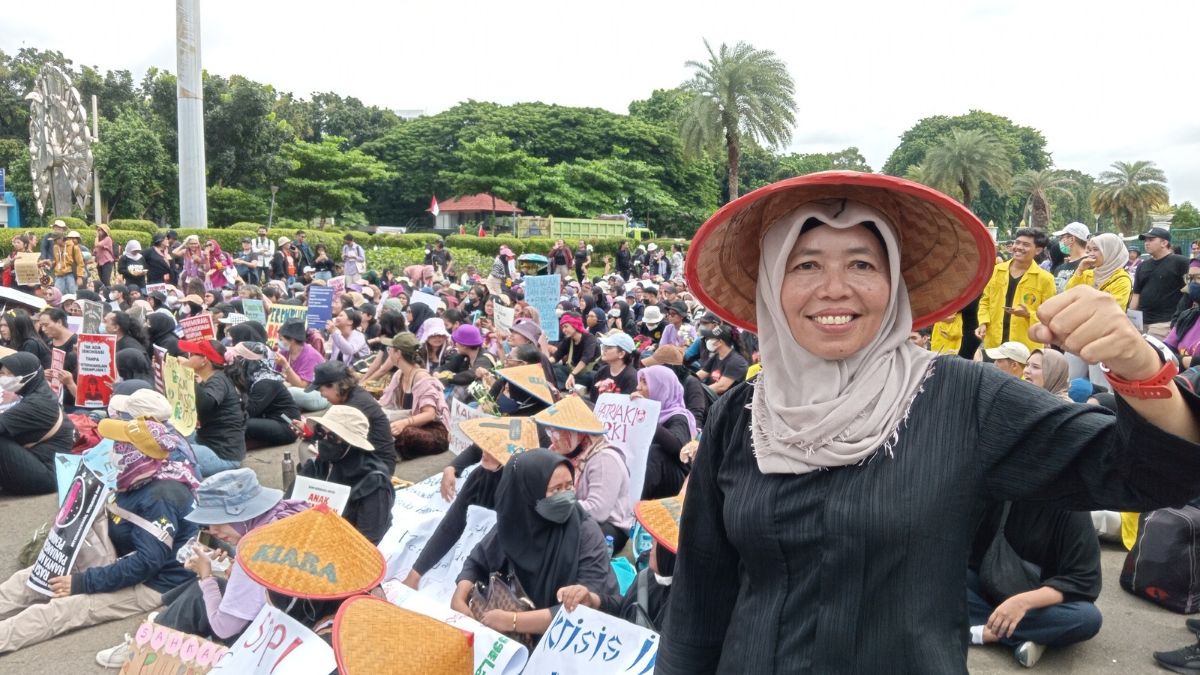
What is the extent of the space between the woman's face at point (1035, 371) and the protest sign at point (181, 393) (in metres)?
5.97

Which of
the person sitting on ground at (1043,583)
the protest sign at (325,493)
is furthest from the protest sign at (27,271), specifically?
the person sitting on ground at (1043,583)

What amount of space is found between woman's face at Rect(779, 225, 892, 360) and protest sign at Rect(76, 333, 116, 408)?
851 centimetres

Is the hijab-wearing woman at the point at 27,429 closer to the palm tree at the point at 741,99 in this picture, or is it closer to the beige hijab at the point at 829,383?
the beige hijab at the point at 829,383

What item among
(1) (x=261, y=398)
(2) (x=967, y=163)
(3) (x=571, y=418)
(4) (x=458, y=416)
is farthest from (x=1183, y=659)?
(2) (x=967, y=163)

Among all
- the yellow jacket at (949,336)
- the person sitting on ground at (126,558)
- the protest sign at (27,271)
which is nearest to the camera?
the person sitting on ground at (126,558)

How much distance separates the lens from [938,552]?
1.38 m

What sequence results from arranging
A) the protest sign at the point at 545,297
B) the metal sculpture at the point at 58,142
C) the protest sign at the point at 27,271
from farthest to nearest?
the metal sculpture at the point at 58,142 < the protest sign at the point at 27,271 < the protest sign at the point at 545,297

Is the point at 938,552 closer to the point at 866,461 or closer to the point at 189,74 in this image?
the point at 866,461

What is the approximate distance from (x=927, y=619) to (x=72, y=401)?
973 centimetres

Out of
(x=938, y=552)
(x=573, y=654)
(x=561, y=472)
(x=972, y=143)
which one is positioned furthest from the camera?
(x=972, y=143)

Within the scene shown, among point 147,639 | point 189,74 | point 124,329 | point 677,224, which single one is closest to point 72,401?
point 124,329

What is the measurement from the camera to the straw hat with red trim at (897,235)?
5.05ft

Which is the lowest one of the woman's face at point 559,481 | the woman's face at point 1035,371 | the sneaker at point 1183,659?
the sneaker at point 1183,659

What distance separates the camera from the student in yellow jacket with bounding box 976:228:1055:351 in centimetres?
739
